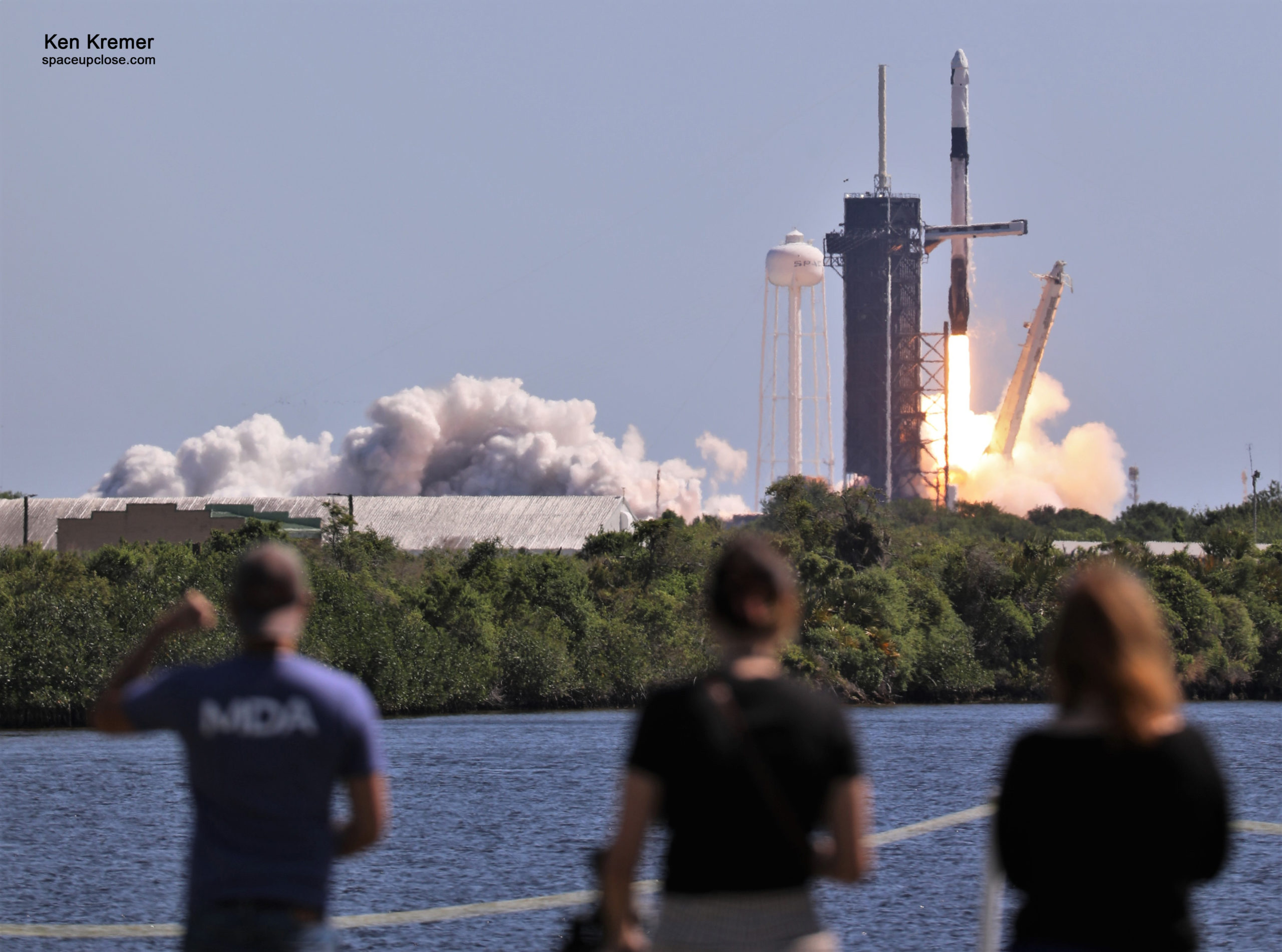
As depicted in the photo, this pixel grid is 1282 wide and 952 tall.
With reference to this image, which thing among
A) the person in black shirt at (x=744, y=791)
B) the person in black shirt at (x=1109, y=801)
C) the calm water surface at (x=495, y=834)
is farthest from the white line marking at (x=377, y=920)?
the person in black shirt at (x=1109, y=801)

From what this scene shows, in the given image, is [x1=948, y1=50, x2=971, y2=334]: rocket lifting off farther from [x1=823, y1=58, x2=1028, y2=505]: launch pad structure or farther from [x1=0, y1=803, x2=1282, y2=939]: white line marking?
[x1=0, y1=803, x2=1282, y2=939]: white line marking

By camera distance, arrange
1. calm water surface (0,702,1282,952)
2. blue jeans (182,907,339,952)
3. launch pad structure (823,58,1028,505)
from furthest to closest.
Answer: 1. launch pad structure (823,58,1028,505)
2. calm water surface (0,702,1282,952)
3. blue jeans (182,907,339,952)

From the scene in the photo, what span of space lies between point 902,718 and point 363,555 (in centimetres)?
2806

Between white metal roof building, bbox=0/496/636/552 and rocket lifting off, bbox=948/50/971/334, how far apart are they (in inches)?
1372

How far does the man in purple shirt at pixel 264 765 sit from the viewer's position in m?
5.61

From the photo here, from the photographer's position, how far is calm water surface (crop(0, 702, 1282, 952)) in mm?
27797

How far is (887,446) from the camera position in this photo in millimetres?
141250

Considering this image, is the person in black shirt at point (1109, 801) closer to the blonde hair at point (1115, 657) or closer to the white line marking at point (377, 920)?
the blonde hair at point (1115, 657)

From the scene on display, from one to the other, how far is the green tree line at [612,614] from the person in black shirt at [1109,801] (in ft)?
186

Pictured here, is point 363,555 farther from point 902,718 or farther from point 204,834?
point 204,834

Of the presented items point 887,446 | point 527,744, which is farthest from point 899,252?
point 527,744

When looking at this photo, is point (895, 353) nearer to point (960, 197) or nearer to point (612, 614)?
point (960, 197)

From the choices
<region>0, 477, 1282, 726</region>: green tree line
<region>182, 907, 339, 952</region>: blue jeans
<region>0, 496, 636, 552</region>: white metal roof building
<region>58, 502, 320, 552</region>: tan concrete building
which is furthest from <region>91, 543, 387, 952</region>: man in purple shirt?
<region>0, 496, 636, 552</region>: white metal roof building

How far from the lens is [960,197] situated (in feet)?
468
